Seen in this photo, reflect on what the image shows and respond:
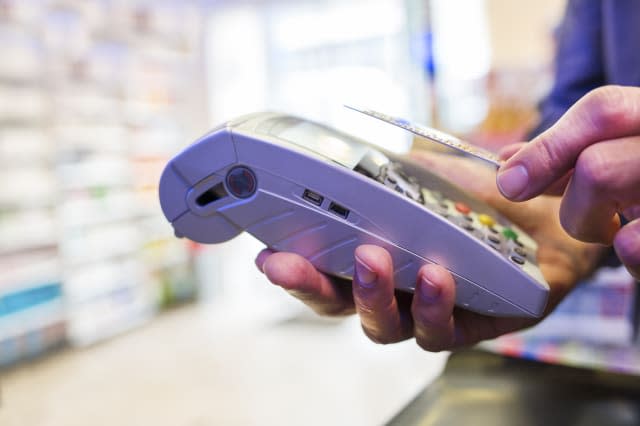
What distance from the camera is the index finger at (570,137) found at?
0.24 m

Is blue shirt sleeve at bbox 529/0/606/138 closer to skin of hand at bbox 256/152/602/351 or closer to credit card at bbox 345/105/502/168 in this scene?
skin of hand at bbox 256/152/602/351

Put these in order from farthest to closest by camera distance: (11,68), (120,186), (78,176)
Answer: (120,186) < (78,176) < (11,68)

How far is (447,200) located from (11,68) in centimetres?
147

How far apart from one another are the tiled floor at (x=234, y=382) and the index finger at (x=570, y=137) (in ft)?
0.65

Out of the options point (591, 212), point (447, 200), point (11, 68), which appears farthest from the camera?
point (11, 68)

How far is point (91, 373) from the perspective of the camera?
1.50ft

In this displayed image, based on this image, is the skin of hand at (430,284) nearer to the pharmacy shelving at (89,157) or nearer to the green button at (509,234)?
the green button at (509,234)

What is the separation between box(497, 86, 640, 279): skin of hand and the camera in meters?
0.24

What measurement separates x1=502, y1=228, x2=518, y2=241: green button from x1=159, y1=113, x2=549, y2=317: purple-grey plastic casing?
46mm

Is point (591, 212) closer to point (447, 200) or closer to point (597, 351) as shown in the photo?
point (447, 200)

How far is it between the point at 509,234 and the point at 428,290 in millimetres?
106

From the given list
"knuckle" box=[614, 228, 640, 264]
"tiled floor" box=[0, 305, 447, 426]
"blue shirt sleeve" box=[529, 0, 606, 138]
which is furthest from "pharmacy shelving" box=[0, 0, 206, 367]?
"knuckle" box=[614, 228, 640, 264]

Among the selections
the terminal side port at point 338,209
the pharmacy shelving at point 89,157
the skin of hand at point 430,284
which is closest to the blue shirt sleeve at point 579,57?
the skin of hand at point 430,284

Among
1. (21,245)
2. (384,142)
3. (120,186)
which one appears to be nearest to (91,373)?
(384,142)
